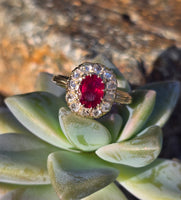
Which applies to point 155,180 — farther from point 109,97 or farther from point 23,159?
point 23,159

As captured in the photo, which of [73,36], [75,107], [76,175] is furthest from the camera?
[73,36]

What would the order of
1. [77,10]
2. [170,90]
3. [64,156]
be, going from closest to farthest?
[64,156] → [170,90] → [77,10]

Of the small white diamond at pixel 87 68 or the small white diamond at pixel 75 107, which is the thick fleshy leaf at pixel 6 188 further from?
the small white diamond at pixel 87 68

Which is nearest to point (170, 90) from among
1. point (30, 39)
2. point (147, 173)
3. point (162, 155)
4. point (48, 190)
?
point (147, 173)

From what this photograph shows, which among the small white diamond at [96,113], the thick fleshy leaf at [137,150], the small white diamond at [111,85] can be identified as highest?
the small white diamond at [111,85]

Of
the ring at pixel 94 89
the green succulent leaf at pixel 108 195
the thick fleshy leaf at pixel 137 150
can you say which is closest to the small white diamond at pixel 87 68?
the ring at pixel 94 89

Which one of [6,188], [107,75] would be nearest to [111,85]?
[107,75]

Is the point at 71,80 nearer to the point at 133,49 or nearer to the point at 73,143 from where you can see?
the point at 73,143
